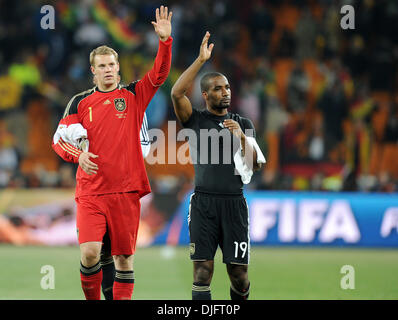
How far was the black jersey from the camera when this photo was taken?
6.32 metres

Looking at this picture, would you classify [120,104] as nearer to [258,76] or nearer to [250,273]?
[250,273]

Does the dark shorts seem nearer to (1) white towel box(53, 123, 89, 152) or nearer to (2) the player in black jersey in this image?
(2) the player in black jersey

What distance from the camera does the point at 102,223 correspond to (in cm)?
616

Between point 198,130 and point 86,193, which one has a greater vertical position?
point 198,130

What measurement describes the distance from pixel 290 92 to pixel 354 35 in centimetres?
242

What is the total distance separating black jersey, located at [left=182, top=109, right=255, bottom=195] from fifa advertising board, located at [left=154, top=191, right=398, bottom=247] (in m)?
5.62

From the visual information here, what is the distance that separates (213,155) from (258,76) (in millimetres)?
9948

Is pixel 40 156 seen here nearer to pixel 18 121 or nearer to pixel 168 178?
pixel 18 121

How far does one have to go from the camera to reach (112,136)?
6.23 meters

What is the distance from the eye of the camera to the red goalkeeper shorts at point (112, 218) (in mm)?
6105

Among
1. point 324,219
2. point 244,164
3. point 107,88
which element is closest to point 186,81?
point 107,88

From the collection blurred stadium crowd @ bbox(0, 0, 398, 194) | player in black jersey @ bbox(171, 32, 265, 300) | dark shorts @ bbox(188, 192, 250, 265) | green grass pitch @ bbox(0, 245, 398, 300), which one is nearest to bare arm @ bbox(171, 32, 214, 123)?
player in black jersey @ bbox(171, 32, 265, 300)
